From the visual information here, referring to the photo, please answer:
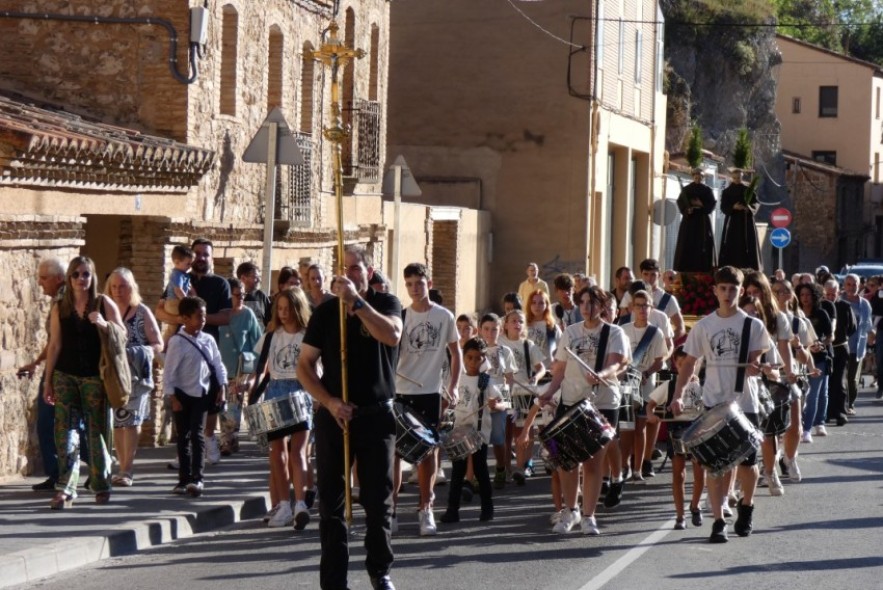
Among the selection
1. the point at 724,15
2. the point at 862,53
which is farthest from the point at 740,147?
the point at 862,53

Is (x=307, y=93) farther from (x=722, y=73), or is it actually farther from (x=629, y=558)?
(x=722, y=73)

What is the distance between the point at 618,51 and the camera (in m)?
37.6

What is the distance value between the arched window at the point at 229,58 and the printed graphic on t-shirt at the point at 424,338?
7.95m

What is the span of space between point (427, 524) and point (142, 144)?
19.1 ft

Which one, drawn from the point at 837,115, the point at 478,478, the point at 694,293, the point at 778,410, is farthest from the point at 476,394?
the point at 837,115

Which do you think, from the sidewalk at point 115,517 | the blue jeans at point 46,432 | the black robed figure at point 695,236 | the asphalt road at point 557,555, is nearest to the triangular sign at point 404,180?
the black robed figure at point 695,236

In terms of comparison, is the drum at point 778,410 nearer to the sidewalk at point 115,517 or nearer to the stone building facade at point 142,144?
the sidewalk at point 115,517

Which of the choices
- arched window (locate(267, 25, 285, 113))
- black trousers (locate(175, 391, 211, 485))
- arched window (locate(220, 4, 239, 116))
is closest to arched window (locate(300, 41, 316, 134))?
arched window (locate(267, 25, 285, 113))

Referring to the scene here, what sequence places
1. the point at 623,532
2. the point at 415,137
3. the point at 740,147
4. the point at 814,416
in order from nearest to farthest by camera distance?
1. the point at 623,532
2. the point at 814,416
3. the point at 415,137
4. the point at 740,147

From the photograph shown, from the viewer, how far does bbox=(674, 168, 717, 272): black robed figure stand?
22453 mm

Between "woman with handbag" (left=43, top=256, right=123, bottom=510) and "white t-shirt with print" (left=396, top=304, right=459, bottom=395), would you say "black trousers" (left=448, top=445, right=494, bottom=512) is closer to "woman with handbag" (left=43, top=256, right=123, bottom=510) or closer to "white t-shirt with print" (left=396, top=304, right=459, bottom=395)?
"white t-shirt with print" (left=396, top=304, right=459, bottom=395)

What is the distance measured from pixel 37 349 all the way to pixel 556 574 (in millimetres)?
6106

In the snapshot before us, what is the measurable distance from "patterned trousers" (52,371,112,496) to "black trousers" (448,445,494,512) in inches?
106

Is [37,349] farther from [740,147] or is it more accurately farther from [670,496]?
[740,147]
